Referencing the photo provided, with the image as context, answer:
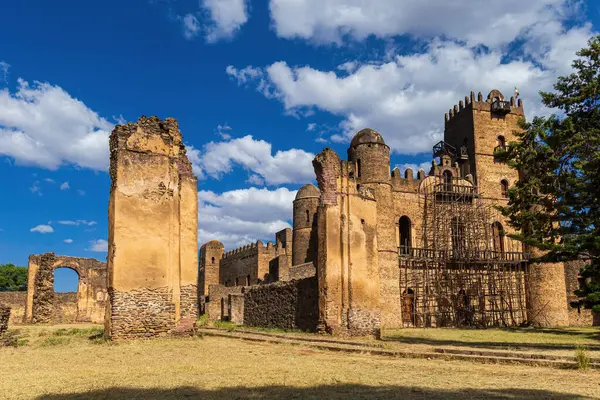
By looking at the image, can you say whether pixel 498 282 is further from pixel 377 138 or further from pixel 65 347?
pixel 65 347

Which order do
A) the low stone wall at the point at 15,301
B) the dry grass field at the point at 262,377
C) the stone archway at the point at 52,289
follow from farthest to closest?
the low stone wall at the point at 15,301 < the stone archway at the point at 52,289 < the dry grass field at the point at 262,377

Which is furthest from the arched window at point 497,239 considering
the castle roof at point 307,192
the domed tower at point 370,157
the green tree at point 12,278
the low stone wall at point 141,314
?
the green tree at point 12,278

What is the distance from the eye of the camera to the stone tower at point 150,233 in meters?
14.5

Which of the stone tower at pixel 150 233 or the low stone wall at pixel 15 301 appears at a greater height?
the stone tower at pixel 150 233

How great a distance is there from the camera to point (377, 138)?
30344mm

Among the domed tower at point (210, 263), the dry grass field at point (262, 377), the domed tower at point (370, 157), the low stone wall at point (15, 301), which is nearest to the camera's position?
the dry grass field at point (262, 377)

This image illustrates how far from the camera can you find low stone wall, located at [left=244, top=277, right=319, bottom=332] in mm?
19656

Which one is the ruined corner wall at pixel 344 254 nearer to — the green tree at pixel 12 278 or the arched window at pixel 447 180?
the arched window at pixel 447 180

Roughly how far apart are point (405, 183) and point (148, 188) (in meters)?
20.9

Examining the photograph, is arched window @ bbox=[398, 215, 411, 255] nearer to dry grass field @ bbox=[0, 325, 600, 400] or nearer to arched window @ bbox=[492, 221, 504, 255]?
arched window @ bbox=[492, 221, 504, 255]

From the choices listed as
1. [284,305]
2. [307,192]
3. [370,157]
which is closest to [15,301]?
[307,192]

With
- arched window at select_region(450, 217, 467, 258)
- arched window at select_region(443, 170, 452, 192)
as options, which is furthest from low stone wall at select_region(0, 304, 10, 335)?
arched window at select_region(443, 170, 452, 192)

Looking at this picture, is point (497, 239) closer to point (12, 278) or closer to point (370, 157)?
point (370, 157)

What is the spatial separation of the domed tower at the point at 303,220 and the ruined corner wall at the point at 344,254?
17.7 meters
